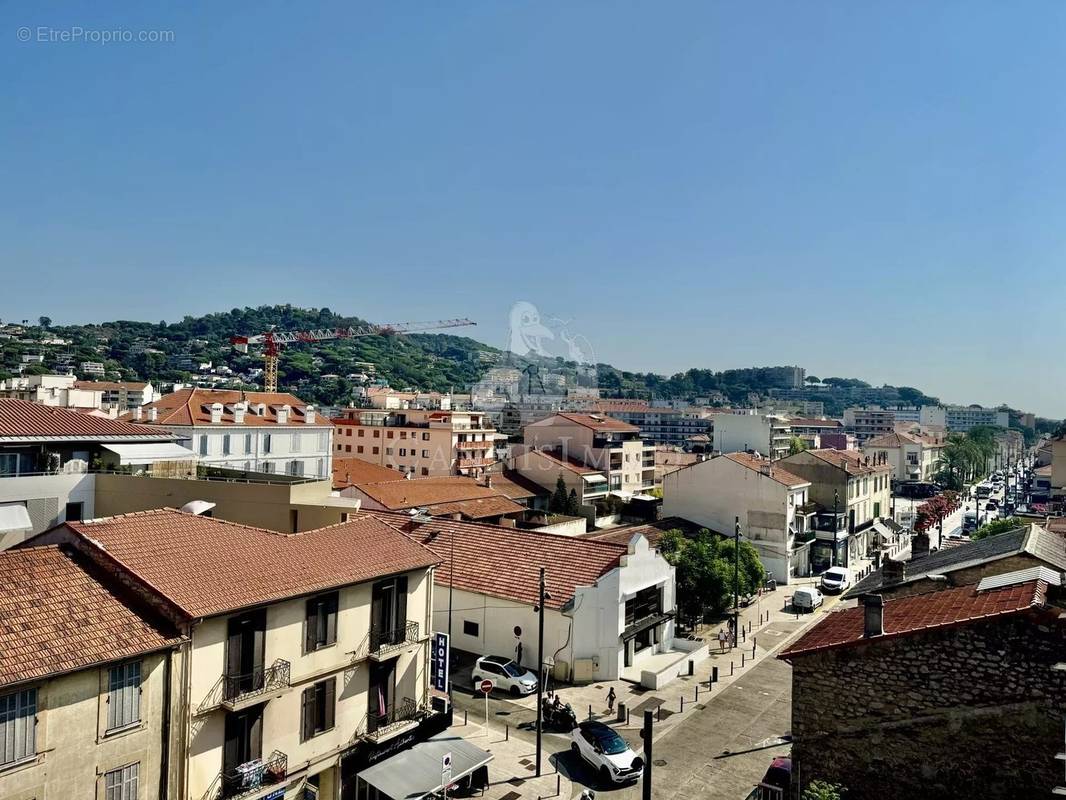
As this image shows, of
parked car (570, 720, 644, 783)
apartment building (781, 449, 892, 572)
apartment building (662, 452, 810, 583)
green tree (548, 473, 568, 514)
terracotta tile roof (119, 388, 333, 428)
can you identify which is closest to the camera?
parked car (570, 720, 644, 783)

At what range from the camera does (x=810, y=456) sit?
57.4m

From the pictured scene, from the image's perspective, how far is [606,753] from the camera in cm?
2017

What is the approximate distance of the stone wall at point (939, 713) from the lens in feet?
45.0

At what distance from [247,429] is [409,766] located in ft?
158

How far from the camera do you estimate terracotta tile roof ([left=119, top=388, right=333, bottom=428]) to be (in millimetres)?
57156

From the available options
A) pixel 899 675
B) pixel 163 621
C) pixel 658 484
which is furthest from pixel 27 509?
pixel 658 484

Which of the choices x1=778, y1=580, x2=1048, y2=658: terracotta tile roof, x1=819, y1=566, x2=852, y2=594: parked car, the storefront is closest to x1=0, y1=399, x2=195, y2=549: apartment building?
the storefront

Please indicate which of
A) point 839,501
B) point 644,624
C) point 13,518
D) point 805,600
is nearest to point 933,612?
point 644,624

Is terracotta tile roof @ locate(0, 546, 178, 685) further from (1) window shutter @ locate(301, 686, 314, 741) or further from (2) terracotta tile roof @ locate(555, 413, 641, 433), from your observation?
(2) terracotta tile roof @ locate(555, 413, 641, 433)

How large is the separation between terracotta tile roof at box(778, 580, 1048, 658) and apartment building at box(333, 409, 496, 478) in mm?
63020

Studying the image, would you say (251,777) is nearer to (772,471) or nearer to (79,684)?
(79,684)

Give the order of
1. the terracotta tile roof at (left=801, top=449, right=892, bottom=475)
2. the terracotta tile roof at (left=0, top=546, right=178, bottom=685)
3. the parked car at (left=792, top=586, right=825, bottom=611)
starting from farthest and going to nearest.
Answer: the terracotta tile roof at (left=801, top=449, right=892, bottom=475)
the parked car at (left=792, top=586, right=825, bottom=611)
the terracotta tile roof at (left=0, top=546, right=178, bottom=685)

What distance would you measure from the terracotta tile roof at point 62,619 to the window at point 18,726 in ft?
1.98

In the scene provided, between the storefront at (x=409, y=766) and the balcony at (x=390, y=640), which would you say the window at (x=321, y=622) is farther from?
the storefront at (x=409, y=766)
